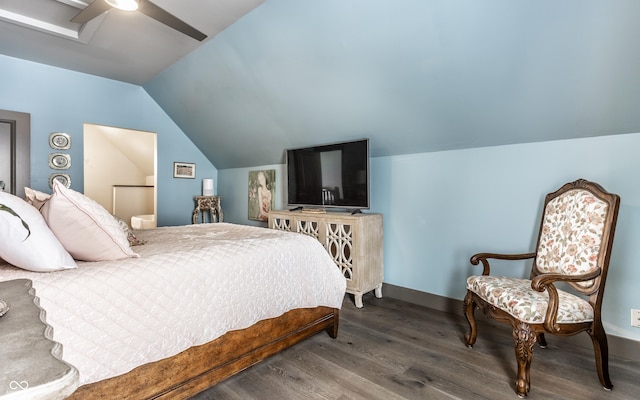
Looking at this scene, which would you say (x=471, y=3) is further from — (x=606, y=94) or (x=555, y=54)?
(x=606, y=94)

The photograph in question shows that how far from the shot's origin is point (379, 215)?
3184mm

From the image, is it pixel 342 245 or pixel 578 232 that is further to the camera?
pixel 342 245

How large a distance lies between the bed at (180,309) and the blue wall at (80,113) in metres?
2.75

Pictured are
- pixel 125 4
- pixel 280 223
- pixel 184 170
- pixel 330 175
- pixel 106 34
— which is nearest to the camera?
pixel 125 4

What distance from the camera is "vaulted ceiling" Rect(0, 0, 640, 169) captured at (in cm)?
183

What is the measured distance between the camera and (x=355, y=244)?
9.71 feet

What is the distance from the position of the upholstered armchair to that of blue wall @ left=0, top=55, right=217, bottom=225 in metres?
4.26

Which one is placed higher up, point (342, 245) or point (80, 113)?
point (80, 113)

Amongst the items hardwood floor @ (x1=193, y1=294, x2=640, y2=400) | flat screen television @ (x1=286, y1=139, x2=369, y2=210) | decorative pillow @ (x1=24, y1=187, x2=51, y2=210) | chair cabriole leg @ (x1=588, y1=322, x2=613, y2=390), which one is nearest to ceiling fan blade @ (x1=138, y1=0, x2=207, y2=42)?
decorative pillow @ (x1=24, y1=187, x2=51, y2=210)

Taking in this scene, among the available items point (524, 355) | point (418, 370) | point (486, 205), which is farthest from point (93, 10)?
point (524, 355)

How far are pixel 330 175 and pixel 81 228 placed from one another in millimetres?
2307

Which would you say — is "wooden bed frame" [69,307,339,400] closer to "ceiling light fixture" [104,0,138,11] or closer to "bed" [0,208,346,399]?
"bed" [0,208,346,399]

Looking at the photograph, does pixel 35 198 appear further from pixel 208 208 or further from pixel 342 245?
A: pixel 208 208

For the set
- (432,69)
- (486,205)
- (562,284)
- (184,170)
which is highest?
(432,69)
